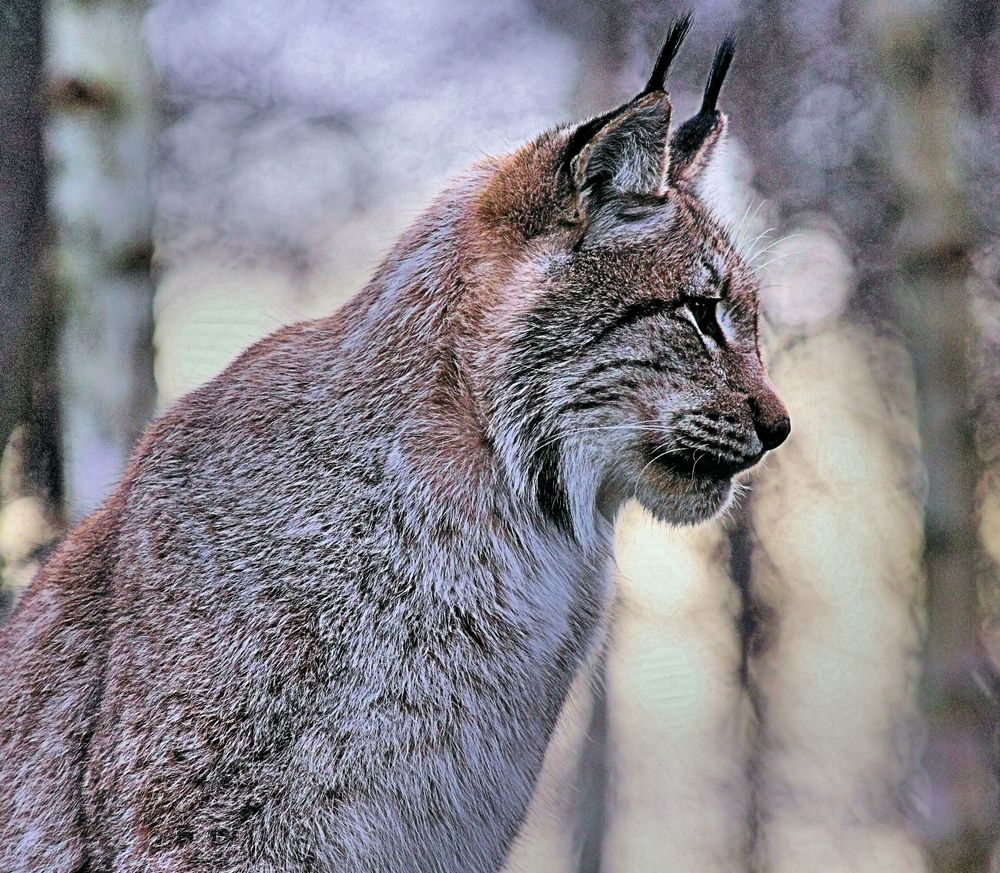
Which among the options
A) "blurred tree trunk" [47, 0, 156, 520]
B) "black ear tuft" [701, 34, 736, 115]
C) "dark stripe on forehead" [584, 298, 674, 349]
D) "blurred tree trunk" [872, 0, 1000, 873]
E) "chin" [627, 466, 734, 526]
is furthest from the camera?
"blurred tree trunk" [872, 0, 1000, 873]

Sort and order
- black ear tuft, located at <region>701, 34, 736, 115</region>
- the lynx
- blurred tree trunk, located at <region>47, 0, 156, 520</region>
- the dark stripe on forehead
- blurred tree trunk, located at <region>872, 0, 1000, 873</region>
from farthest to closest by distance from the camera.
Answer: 1. blurred tree trunk, located at <region>872, 0, 1000, 873</region>
2. blurred tree trunk, located at <region>47, 0, 156, 520</region>
3. black ear tuft, located at <region>701, 34, 736, 115</region>
4. the dark stripe on forehead
5. the lynx

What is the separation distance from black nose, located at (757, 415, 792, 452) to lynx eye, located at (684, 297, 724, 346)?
0.53ft

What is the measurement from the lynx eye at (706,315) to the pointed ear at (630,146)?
199 mm

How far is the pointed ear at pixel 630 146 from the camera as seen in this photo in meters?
1.51

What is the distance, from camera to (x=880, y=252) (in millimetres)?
3361

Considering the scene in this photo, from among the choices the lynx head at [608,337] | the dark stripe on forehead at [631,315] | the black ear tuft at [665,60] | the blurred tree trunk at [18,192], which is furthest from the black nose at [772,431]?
the blurred tree trunk at [18,192]

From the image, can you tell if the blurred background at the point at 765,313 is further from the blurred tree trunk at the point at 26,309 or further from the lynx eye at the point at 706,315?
the lynx eye at the point at 706,315

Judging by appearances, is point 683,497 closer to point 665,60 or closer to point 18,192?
point 665,60

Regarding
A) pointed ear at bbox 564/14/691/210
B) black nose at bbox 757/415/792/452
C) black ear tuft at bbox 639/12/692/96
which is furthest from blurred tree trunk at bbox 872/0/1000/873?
black ear tuft at bbox 639/12/692/96

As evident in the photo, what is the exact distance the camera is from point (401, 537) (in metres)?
1.62

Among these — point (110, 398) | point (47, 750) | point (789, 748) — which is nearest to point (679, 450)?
point (47, 750)

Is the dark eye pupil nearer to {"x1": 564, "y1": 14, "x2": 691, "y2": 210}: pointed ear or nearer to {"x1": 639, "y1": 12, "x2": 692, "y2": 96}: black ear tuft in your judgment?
{"x1": 564, "y1": 14, "x2": 691, "y2": 210}: pointed ear

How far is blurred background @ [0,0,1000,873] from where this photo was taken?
2.61m

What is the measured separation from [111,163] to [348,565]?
1.58 meters
